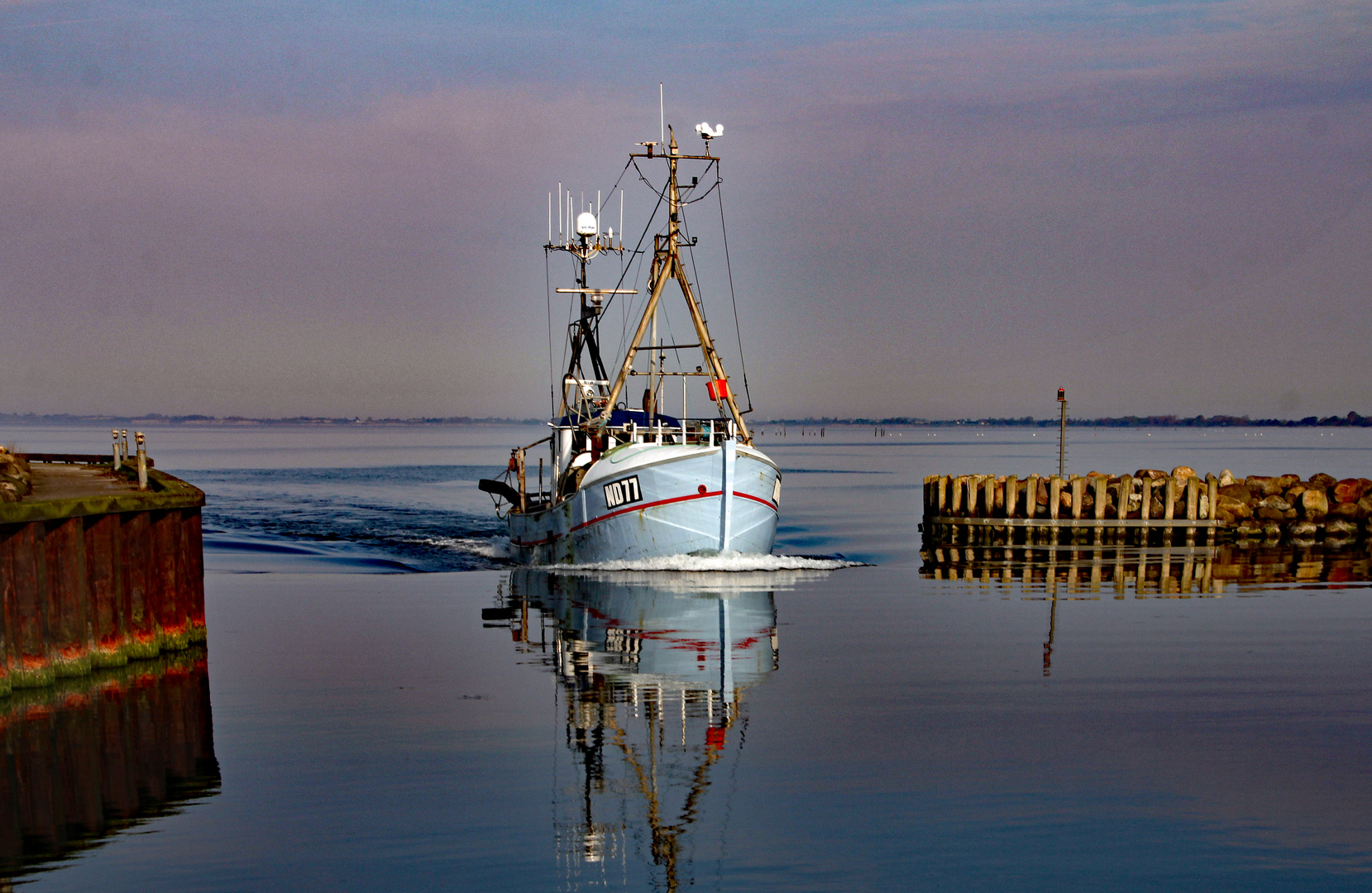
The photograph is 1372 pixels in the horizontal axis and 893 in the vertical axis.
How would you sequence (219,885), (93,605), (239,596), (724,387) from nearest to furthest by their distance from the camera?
(219,885) → (93,605) → (239,596) → (724,387)

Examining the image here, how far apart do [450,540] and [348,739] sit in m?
33.1

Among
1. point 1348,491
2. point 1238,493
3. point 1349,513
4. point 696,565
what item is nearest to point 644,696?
point 696,565

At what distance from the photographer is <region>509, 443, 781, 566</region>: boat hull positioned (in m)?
29.4

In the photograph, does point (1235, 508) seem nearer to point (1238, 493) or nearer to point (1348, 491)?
point (1238, 493)

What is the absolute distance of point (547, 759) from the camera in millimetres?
12898

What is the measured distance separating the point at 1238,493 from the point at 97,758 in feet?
127

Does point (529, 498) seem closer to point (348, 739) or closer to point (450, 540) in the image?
point (450, 540)

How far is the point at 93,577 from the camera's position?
16250 mm

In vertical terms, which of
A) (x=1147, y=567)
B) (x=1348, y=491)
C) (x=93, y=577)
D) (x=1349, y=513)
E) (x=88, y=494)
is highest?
(x=88, y=494)

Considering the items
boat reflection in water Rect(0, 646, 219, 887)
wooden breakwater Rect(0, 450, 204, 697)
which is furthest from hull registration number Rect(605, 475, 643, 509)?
boat reflection in water Rect(0, 646, 219, 887)

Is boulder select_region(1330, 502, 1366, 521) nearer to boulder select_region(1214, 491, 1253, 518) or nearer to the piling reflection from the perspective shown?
boulder select_region(1214, 491, 1253, 518)

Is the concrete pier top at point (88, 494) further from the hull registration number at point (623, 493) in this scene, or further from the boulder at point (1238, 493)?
the boulder at point (1238, 493)

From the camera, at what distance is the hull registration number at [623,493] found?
1164 inches

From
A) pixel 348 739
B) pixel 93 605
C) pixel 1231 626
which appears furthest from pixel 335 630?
pixel 1231 626
